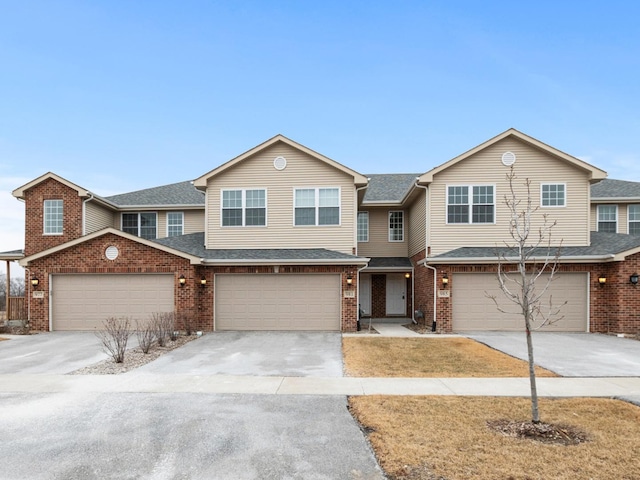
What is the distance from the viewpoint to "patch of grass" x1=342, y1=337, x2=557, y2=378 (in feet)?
27.9

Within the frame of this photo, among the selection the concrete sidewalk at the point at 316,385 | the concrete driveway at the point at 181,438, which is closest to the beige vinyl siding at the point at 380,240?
the concrete sidewalk at the point at 316,385

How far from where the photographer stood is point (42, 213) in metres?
17.8

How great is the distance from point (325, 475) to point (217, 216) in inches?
527

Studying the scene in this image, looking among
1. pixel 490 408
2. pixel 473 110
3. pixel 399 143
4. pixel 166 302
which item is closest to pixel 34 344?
pixel 166 302

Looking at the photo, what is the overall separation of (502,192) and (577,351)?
691 cm

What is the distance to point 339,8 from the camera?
72.2ft

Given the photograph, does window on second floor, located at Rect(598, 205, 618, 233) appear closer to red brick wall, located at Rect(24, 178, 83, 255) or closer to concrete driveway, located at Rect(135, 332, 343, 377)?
concrete driveway, located at Rect(135, 332, 343, 377)

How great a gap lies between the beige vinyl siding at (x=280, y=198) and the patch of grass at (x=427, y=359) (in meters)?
4.84

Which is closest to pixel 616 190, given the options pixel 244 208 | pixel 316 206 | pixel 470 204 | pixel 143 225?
pixel 470 204

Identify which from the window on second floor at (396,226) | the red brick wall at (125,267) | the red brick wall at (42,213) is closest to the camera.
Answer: the red brick wall at (125,267)

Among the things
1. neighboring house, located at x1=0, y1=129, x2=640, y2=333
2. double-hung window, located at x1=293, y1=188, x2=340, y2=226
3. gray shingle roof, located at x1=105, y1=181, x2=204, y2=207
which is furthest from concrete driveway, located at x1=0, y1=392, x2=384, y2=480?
gray shingle roof, located at x1=105, y1=181, x2=204, y2=207

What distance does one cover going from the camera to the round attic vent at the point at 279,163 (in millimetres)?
16219

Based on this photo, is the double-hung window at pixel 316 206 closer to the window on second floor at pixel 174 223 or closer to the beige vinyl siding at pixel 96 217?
the window on second floor at pixel 174 223

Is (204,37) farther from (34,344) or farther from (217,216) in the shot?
(34,344)
